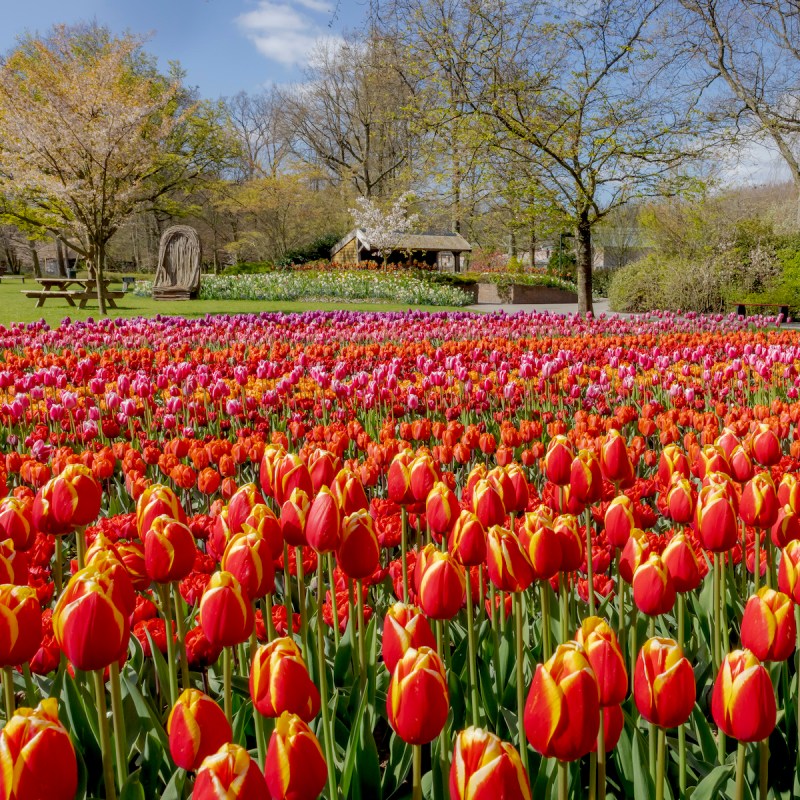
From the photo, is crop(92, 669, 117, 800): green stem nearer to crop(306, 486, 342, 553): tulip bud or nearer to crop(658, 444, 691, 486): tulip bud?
crop(306, 486, 342, 553): tulip bud

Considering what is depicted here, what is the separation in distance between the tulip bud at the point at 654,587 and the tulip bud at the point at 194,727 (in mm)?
772

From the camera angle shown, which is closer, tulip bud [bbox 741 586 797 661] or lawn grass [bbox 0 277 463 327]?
tulip bud [bbox 741 586 797 661]

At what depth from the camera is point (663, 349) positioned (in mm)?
7246

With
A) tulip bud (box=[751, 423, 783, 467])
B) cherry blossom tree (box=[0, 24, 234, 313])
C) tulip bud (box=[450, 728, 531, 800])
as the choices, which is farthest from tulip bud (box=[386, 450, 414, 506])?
cherry blossom tree (box=[0, 24, 234, 313])

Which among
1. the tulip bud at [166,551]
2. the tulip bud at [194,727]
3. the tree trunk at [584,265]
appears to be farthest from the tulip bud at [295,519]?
the tree trunk at [584,265]

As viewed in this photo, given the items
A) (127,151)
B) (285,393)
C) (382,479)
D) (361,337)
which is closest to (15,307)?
(127,151)

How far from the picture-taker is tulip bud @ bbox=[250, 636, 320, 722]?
1062 millimetres

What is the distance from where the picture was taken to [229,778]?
828 mm

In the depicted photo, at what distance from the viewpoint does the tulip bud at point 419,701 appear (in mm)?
991

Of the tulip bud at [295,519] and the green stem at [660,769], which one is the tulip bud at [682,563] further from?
the tulip bud at [295,519]

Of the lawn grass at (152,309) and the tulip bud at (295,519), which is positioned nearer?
the tulip bud at (295,519)

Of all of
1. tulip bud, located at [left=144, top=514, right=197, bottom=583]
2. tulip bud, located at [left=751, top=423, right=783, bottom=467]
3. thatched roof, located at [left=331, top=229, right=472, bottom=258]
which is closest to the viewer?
tulip bud, located at [left=144, top=514, right=197, bottom=583]

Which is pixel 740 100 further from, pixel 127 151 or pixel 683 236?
pixel 127 151

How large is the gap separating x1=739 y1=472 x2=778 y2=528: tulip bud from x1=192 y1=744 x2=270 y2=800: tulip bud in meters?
1.33
